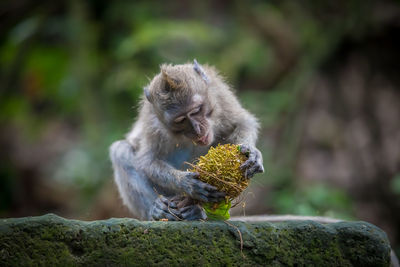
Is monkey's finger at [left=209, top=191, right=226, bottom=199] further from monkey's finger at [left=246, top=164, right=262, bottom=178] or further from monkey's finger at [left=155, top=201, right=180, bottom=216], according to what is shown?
monkey's finger at [left=155, top=201, right=180, bottom=216]

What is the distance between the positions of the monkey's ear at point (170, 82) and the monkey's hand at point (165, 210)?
1281mm

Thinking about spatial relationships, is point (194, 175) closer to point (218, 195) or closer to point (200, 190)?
point (200, 190)

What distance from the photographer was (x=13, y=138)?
52.0 feet

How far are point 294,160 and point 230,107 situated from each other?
4902 mm

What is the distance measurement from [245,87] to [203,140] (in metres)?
9.31

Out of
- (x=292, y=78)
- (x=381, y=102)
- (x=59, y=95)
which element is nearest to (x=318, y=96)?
(x=381, y=102)

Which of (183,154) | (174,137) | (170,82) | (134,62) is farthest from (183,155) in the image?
(134,62)

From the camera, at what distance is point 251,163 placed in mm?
4680

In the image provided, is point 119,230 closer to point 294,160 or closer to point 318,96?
point 294,160

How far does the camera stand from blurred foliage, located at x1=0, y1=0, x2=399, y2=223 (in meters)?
10.3

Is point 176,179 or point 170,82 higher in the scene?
point 170,82

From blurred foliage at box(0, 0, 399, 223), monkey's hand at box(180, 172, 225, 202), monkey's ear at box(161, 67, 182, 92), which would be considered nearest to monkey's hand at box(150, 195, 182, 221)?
monkey's hand at box(180, 172, 225, 202)

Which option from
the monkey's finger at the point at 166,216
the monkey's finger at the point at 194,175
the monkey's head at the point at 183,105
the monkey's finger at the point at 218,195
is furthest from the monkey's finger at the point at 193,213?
the monkey's head at the point at 183,105

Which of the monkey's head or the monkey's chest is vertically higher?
the monkey's head
